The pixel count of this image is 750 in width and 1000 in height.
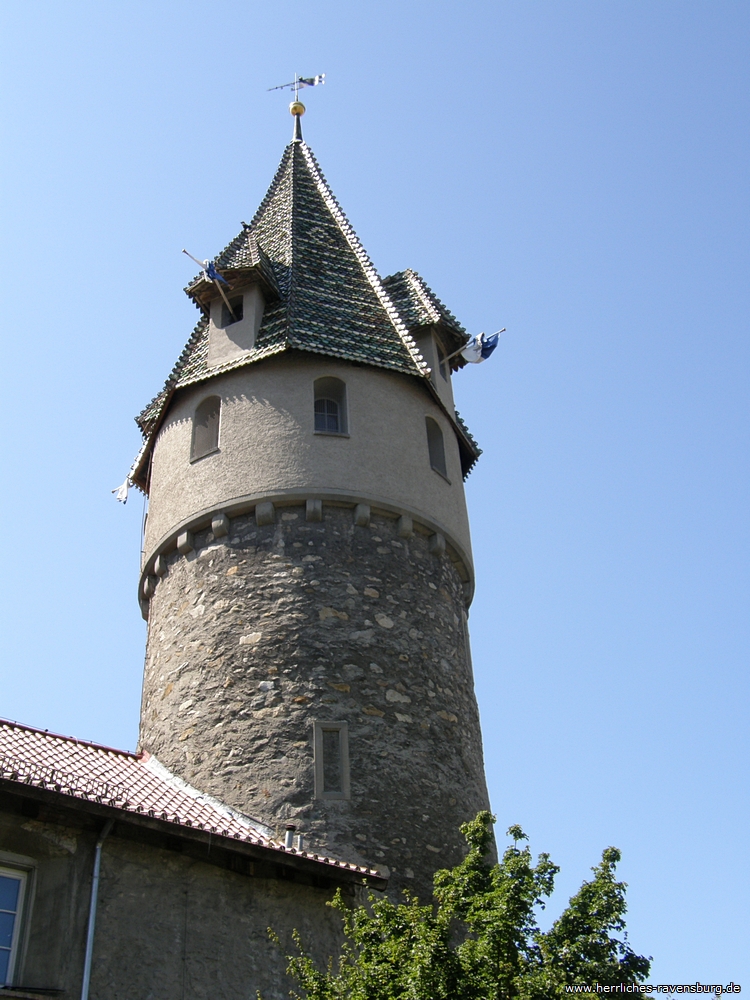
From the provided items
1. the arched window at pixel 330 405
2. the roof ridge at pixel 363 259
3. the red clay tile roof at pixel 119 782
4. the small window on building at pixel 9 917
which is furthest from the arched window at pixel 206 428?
the small window on building at pixel 9 917

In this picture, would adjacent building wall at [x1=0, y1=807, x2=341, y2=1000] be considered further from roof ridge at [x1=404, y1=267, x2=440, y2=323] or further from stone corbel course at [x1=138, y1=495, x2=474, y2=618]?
roof ridge at [x1=404, y1=267, x2=440, y2=323]

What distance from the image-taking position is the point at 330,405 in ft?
62.5

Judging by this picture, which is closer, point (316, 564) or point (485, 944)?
point (485, 944)

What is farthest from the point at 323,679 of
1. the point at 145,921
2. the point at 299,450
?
the point at 145,921

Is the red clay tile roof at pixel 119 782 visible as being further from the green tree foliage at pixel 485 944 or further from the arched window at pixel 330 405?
the arched window at pixel 330 405

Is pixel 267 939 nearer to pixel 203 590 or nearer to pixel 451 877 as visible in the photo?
pixel 451 877

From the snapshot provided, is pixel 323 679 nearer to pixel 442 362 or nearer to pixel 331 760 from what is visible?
pixel 331 760

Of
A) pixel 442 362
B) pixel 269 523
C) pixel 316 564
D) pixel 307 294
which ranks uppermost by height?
pixel 307 294

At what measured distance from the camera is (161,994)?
11195mm

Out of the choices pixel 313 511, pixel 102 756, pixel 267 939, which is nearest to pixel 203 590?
pixel 313 511

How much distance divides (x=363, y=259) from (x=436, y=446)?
14.6ft

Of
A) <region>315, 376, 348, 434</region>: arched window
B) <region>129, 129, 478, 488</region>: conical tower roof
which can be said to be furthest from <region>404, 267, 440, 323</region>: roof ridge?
<region>315, 376, 348, 434</region>: arched window

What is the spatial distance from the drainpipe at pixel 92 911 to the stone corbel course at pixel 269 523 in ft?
20.5

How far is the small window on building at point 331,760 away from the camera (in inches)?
A: 584
